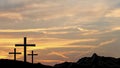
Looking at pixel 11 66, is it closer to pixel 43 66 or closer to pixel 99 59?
pixel 43 66

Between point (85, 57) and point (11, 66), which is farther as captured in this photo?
point (85, 57)

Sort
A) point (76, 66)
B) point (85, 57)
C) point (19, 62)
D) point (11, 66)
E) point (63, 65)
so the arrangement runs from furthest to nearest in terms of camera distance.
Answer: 1. point (85, 57)
2. point (63, 65)
3. point (76, 66)
4. point (19, 62)
5. point (11, 66)

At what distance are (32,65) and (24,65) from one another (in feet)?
5.25

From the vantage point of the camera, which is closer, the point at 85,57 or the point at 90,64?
the point at 90,64

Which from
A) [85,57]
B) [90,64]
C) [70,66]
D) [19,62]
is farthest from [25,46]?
[85,57]

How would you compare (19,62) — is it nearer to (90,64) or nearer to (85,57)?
(90,64)

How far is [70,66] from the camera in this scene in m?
75.9

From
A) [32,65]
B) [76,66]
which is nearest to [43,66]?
[32,65]

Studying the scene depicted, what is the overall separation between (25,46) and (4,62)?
20.3ft

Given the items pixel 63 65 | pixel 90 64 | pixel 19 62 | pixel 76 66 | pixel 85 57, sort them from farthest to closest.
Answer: pixel 85 57, pixel 90 64, pixel 63 65, pixel 76 66, pixel 19 62

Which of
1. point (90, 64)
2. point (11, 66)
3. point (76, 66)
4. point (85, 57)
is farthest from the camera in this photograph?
point (85, 57)

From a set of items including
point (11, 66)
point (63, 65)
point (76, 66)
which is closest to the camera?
point (11, 66)

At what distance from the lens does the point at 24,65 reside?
229 feet

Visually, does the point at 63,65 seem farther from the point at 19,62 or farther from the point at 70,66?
the point at 19,62
